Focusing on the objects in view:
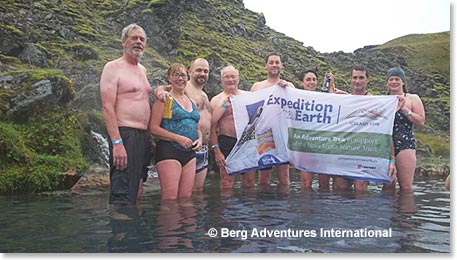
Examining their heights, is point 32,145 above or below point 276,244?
above

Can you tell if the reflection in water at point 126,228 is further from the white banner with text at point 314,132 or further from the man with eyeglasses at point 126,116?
the white banner with text at point 314,132

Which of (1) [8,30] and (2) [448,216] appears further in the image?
(1) [8,30]

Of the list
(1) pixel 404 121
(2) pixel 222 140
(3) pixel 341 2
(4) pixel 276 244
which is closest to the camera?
(4) pixel 276 244

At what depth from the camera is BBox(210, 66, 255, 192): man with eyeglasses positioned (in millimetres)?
4934

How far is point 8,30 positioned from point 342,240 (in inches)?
279

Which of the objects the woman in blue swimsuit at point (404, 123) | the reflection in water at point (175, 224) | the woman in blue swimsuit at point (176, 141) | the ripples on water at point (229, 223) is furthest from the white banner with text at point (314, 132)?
the reflection in water at point (175, 224)

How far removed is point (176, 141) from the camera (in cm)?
395

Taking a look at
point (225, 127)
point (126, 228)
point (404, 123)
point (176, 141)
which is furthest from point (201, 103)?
point (404, 123)

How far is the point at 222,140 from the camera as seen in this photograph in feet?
16.8

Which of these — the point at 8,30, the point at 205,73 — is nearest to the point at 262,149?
the point at 205,73

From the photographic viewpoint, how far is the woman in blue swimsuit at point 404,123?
4610 mm

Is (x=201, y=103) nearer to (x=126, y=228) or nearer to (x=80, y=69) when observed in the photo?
(x=126, y=228)

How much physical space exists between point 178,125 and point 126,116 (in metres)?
0.51

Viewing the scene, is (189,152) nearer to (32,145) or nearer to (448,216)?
(448,216)
